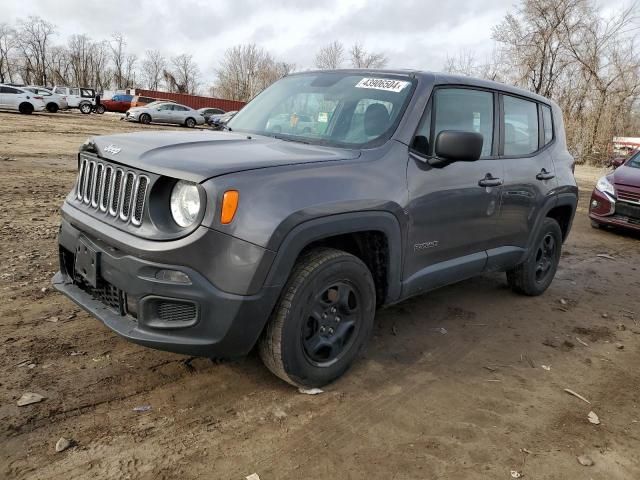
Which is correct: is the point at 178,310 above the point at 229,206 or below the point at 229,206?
below

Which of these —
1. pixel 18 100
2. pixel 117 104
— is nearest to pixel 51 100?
pixel 18 100

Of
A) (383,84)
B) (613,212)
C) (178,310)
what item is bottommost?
(613,212)

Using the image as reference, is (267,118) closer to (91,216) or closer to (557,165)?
(91,216)

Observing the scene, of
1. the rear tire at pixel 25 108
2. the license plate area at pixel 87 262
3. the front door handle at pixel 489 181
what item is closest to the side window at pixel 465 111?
the front door handle at pixel 489 181

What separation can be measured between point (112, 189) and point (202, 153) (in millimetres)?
550

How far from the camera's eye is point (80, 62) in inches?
3445

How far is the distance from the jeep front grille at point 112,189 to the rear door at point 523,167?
2.74 meters

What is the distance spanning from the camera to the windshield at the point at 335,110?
129 inches

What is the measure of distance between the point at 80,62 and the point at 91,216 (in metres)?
97.9

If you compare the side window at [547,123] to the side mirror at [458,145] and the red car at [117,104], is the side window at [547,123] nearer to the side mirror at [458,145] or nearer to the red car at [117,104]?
the side mirror at [458,145]

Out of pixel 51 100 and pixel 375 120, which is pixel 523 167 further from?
pixel 51 100

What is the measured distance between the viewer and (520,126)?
14.4ft

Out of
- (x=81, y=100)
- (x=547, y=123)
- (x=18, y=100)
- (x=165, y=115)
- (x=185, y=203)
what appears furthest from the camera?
(x=81, y=100)

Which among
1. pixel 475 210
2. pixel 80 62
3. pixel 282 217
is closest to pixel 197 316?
pixel 282 217
